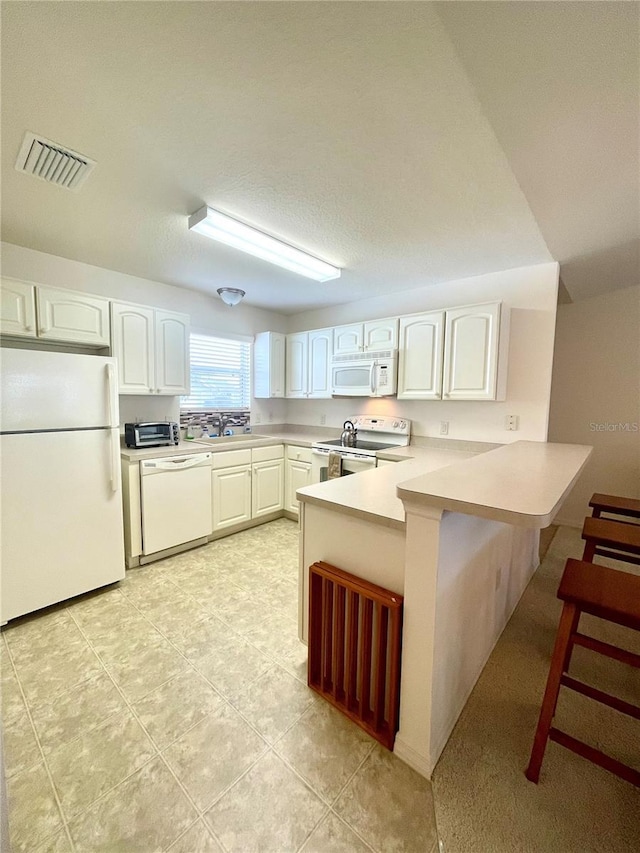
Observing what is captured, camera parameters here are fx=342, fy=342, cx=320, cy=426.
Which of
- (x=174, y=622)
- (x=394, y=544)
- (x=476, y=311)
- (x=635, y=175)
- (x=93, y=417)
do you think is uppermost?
(x=635, y=175)

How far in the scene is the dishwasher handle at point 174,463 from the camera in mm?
2818

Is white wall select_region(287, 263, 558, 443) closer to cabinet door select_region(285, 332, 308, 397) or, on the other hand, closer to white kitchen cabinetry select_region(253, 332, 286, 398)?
cabinet door select_region(285, 332, 308, 397)

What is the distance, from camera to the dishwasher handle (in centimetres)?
282

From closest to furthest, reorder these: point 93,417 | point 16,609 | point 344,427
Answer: point 16,609
point 93,417
point 344,427

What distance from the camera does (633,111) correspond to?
48.0 inches

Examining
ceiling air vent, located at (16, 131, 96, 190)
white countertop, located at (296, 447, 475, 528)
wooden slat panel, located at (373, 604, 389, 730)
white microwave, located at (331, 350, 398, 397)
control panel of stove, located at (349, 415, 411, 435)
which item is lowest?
wooden slat panel, located at (373, 604, 389, 730)

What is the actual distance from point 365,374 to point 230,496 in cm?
182

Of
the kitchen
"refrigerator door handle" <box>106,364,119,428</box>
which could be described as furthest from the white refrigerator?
the kitchen

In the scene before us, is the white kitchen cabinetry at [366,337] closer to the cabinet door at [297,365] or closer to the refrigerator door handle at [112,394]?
the cabinet door at [297,365]

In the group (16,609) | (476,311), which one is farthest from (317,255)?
(16,609)

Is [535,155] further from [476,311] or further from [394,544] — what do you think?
[394,544]

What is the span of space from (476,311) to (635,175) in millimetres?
1245

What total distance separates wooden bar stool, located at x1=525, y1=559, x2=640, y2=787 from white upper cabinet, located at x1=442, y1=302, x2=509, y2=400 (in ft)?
5.64

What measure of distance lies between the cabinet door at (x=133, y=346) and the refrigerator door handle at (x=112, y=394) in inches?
18.1
